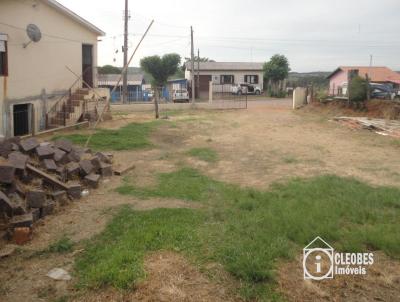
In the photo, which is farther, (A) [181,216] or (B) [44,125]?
(B) [44,125]

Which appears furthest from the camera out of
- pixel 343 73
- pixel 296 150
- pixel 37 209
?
pixel 343 73

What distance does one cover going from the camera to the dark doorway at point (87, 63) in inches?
792

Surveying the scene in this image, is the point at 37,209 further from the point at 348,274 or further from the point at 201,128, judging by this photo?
the point at 201,128

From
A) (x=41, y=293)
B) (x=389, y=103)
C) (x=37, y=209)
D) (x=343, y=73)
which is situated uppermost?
(x=343, y=73)

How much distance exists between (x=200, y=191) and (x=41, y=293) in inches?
158

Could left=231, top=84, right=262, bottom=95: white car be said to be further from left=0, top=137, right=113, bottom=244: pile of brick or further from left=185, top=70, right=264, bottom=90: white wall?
left=0, top=137, right=113, bottom=244: pile of brick

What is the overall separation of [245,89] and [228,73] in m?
6.63

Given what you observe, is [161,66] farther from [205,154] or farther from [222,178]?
[222,178]

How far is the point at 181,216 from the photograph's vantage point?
6.16 m

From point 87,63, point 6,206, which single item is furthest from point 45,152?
point 87,63

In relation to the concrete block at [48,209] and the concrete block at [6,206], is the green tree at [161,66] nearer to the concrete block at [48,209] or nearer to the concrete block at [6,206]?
the concrete block at [48,209]

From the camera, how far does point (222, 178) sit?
350 inches

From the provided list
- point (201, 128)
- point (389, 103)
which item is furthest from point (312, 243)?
point (389, 103)

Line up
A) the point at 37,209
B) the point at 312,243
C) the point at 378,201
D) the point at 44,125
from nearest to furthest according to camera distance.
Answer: the point at 312,243 → the point at 37,209 → the point at 378,201 → the point at 44,125
